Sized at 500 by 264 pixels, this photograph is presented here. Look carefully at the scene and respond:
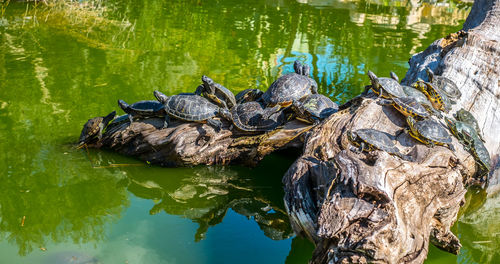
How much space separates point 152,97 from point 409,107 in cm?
395

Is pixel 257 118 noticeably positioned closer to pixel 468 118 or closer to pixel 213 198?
pixel 213 198

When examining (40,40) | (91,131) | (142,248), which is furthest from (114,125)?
(40,40)

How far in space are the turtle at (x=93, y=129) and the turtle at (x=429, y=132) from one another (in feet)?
11.1

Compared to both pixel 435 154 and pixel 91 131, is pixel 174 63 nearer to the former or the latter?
pixel 91 131

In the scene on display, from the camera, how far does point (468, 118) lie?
4.77 metres

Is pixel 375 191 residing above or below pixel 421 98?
below

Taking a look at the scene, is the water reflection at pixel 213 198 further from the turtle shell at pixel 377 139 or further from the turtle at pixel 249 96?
the turtle at pixel 249 96

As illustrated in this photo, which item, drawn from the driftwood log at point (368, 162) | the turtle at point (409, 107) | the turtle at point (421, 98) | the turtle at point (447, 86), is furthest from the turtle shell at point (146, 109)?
the turtle at point (447, 86)

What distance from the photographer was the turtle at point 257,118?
16.7 ft

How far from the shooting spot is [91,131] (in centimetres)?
533

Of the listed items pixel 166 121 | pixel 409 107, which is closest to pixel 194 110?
→ pixel 166 121

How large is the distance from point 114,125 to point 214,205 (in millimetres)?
1875

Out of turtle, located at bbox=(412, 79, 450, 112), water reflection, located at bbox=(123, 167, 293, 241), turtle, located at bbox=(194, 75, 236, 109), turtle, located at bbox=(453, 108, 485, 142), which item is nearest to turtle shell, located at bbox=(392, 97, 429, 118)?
turtle, located at bbox=(412, 79, 450, 112)

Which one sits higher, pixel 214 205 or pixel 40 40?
pixel 40 40
